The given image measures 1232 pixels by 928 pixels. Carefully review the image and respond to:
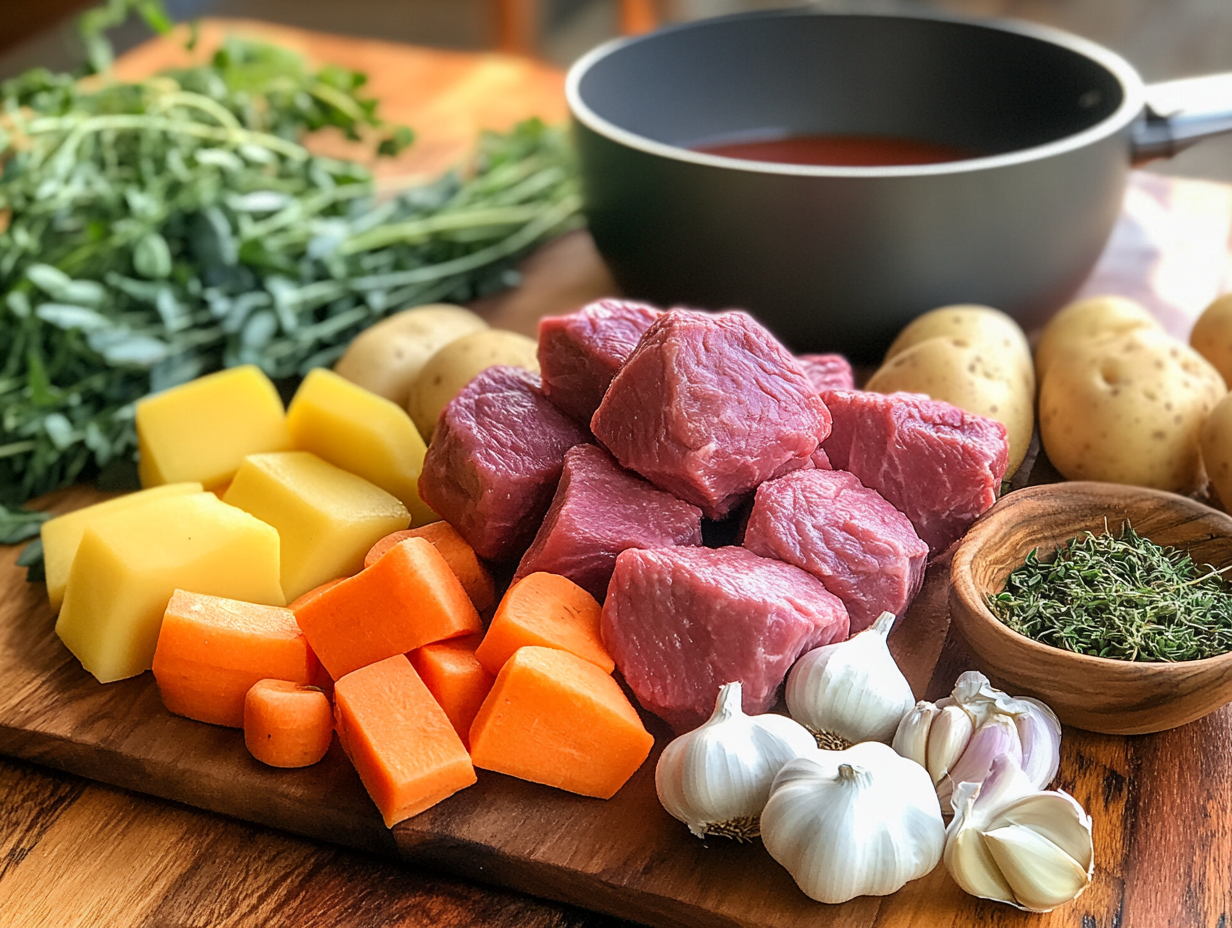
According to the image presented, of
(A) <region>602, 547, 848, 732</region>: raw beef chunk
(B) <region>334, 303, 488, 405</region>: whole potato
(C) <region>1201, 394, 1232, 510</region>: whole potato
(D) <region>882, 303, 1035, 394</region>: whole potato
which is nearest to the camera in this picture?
(A) <region>602, 547, 848, 732</region>: raw beef chunk

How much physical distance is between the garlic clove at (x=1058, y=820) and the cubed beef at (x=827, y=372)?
2.37ft

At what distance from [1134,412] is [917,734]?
0.77 metres

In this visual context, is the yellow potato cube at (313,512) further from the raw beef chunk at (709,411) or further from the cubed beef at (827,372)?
the cubed beef at (827,372)

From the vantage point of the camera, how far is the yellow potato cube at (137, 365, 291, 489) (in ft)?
6.32

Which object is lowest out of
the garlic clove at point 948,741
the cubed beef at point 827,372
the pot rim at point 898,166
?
the garlic clove at point 948,741

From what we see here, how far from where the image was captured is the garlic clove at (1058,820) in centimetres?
125

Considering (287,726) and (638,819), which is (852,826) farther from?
(287,726)

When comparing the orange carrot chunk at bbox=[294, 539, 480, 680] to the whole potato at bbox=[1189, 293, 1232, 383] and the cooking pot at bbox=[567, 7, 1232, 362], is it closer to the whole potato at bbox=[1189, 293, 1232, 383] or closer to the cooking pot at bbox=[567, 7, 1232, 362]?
the cooking pot at bbox=[567, 7, 1232, 362]

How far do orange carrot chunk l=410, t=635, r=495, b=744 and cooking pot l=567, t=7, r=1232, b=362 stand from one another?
0.97 meters

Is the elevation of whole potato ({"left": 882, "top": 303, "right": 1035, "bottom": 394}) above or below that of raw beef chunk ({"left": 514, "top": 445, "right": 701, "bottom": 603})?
below

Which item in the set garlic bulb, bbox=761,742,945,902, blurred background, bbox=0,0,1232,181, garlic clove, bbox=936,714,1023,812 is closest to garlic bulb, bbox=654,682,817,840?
garlic bulb, bbox=761,742,945,902

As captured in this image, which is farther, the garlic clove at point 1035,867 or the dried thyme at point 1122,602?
the dried thyme at point 1122,602

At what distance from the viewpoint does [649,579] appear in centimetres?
149

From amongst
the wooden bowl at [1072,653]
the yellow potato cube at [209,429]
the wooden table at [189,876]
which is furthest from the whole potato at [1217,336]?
the yellow potato cube at [209,429]
